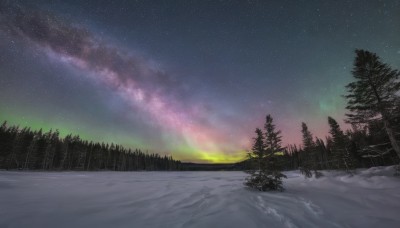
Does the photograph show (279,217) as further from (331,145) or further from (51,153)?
(51,153)

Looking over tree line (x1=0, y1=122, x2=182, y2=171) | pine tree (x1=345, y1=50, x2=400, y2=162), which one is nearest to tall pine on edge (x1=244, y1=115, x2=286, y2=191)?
pine tree (x1=345, y1=50, x2=400, y2=162)

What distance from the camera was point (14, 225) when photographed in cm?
619

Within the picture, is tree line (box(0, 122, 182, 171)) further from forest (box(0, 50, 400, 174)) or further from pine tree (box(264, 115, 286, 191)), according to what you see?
pine tree (box(264, 115, 286, 191))

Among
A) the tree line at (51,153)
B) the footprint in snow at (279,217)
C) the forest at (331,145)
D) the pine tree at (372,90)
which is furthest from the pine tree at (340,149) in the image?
the tree line at (51,153)

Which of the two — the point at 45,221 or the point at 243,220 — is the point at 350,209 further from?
the point at 45,221

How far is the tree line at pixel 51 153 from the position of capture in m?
60.3

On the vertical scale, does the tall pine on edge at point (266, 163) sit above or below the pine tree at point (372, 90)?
below

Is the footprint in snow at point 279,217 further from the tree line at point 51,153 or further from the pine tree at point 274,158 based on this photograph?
the tree line at point 51,153

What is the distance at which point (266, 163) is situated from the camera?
17125 millimetres

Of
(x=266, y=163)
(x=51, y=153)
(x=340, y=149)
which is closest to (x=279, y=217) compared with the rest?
(x=266, y=163)

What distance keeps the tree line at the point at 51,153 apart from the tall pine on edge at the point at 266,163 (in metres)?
76.6

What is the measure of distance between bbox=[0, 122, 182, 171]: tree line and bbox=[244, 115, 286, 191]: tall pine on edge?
3016 inches

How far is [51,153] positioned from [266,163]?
88.5 meters

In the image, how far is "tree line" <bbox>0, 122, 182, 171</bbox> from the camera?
60.3m
